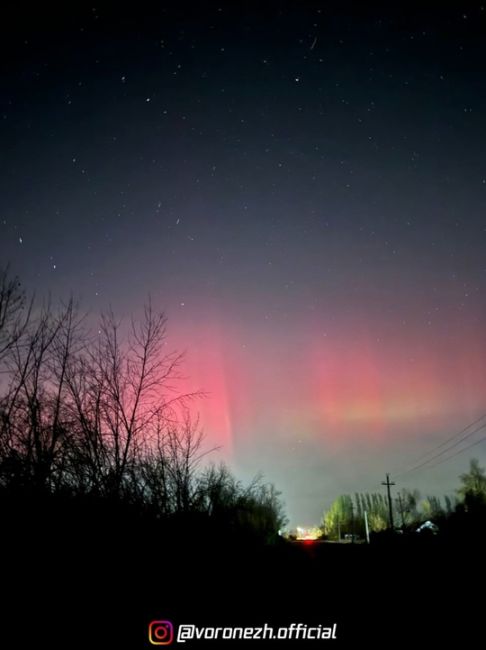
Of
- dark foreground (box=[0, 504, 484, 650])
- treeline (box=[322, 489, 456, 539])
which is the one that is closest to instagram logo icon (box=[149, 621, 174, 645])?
dark foreground (box=[0, 504, 484, 650])

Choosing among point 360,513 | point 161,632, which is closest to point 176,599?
point 161,632

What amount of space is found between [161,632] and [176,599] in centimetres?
105

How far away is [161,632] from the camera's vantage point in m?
3.80

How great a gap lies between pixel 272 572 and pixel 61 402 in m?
6.20

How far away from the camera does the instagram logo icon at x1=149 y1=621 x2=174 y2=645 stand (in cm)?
374

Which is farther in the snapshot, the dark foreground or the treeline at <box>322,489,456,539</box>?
the treeline at <box>322,489,456,539</box>

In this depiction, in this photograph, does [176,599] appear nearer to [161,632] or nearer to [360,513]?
[161,632]

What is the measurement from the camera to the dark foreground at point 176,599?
382 centimetres

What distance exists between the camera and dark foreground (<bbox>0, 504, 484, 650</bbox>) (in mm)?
3818

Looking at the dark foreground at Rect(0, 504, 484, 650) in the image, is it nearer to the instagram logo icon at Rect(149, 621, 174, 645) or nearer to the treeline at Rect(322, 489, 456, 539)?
the instagram logo icon at Rect(149, 621, 174, 645)

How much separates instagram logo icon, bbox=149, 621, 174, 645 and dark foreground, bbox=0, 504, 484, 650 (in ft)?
0.24

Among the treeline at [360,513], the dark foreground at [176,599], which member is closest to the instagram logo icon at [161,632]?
the dark foreground at [176,599]

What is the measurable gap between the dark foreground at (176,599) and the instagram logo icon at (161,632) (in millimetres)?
72

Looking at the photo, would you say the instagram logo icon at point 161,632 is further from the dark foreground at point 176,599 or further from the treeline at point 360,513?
the treeline at point 360,513
